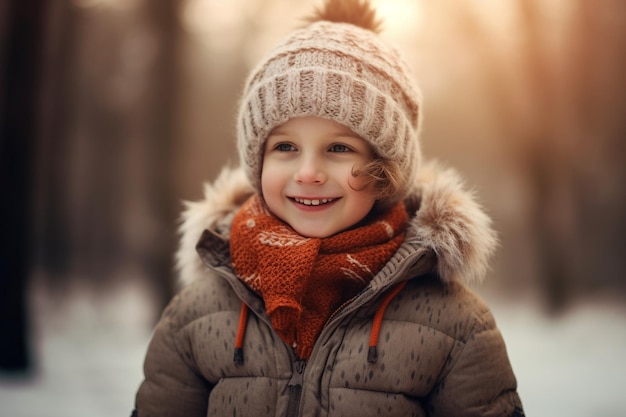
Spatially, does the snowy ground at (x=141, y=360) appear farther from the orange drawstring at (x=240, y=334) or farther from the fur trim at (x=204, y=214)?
the orange drawstring at (x=240, y=334)

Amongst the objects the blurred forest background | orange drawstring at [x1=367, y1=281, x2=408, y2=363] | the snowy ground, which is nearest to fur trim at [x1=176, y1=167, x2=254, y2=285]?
orange drawstring at [x1=367, y1=281, x2=408, y2=363]

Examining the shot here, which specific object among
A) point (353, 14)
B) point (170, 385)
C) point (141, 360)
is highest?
point (353, 14)

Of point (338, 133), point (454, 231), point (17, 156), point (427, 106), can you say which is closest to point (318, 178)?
point (338, 133)

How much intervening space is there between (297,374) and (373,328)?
0.69 ft

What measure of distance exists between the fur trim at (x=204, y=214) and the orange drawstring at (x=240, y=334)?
0.25 m

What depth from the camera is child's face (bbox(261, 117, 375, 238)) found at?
138cm

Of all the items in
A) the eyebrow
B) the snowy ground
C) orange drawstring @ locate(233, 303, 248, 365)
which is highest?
the eyebrow

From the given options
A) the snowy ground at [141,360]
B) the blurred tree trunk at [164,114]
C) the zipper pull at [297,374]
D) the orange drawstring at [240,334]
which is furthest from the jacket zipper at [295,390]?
the blurred tree trunk at [164,114]

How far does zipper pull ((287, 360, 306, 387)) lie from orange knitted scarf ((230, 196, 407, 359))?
2 centimetres

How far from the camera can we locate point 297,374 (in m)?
1.29

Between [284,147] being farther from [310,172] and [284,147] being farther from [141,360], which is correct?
[141,360]

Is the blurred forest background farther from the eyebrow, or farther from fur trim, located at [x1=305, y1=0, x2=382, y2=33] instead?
the eyebrow

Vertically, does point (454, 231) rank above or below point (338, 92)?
below

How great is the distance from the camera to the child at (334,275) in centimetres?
126
